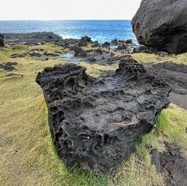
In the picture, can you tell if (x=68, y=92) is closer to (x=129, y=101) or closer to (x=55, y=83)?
(x=55, y=83)

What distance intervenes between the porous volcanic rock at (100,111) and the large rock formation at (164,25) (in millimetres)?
1840

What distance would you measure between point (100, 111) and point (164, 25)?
3929mm

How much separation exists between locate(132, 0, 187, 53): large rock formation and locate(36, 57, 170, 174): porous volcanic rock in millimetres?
1840

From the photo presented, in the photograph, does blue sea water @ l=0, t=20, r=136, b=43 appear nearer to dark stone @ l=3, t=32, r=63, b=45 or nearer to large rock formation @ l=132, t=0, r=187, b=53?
dark stone @ l=3, t=32, r=63, b=45

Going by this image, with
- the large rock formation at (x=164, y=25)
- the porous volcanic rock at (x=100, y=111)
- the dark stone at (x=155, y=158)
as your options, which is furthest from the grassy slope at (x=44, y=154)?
the large rock formation at (x=164, y=25)

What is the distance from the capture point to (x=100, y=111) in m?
4.20

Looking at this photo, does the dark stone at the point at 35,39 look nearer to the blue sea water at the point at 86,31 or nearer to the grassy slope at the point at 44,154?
the blue sea water at the point at 86,31

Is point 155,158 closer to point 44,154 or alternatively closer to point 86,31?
point 44,154

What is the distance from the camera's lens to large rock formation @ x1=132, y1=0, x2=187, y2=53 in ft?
21.4

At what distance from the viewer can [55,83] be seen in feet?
15.5

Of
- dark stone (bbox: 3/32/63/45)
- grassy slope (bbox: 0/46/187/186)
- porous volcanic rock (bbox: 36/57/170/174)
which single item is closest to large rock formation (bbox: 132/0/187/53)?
porous volcanic rock (bbox: 36/57/170/174)

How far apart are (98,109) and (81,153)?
116 cm

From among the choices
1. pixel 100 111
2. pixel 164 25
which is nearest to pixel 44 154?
pixel 100 111

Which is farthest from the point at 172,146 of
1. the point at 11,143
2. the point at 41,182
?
the point at 11,143
